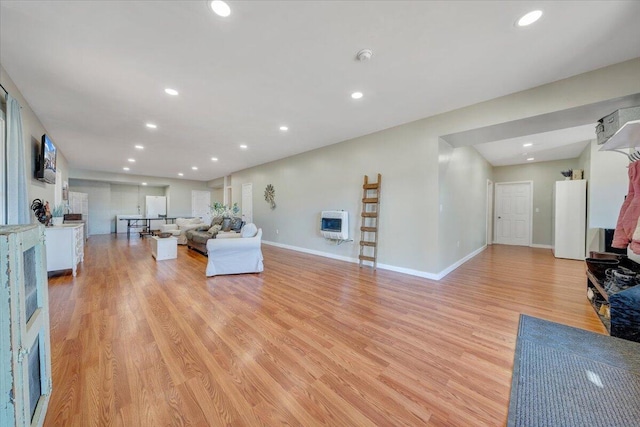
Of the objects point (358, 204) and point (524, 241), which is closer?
point (358, 204)

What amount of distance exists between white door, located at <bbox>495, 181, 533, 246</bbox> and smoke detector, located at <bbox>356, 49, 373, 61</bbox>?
7.56 m

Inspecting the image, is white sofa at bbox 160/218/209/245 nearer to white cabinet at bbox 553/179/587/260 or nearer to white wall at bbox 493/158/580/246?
white cabinet at bbox 553/179/587/260

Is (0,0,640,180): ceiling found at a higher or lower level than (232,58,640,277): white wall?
→ higher

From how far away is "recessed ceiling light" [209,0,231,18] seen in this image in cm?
168

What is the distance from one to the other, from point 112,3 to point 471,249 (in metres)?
6.85

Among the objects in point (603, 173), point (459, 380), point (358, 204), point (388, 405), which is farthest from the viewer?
point (358, 204)

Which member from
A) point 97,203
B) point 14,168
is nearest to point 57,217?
point 14,168

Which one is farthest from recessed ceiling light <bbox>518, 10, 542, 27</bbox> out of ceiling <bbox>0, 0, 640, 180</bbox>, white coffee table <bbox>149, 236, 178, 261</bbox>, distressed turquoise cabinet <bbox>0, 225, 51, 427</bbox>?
white coffee table <bbox>149, 236, 178, 261</bbox>

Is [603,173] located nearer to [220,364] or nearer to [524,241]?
[524,241]

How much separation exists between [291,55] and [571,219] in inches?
277

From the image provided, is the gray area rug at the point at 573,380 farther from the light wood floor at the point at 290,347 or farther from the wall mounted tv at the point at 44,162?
the wall mounted tv at the point at 44,162

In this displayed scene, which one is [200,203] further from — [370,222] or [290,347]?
[290,347]

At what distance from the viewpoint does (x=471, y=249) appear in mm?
5543

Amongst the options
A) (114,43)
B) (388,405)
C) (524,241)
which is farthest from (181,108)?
(524,241)
